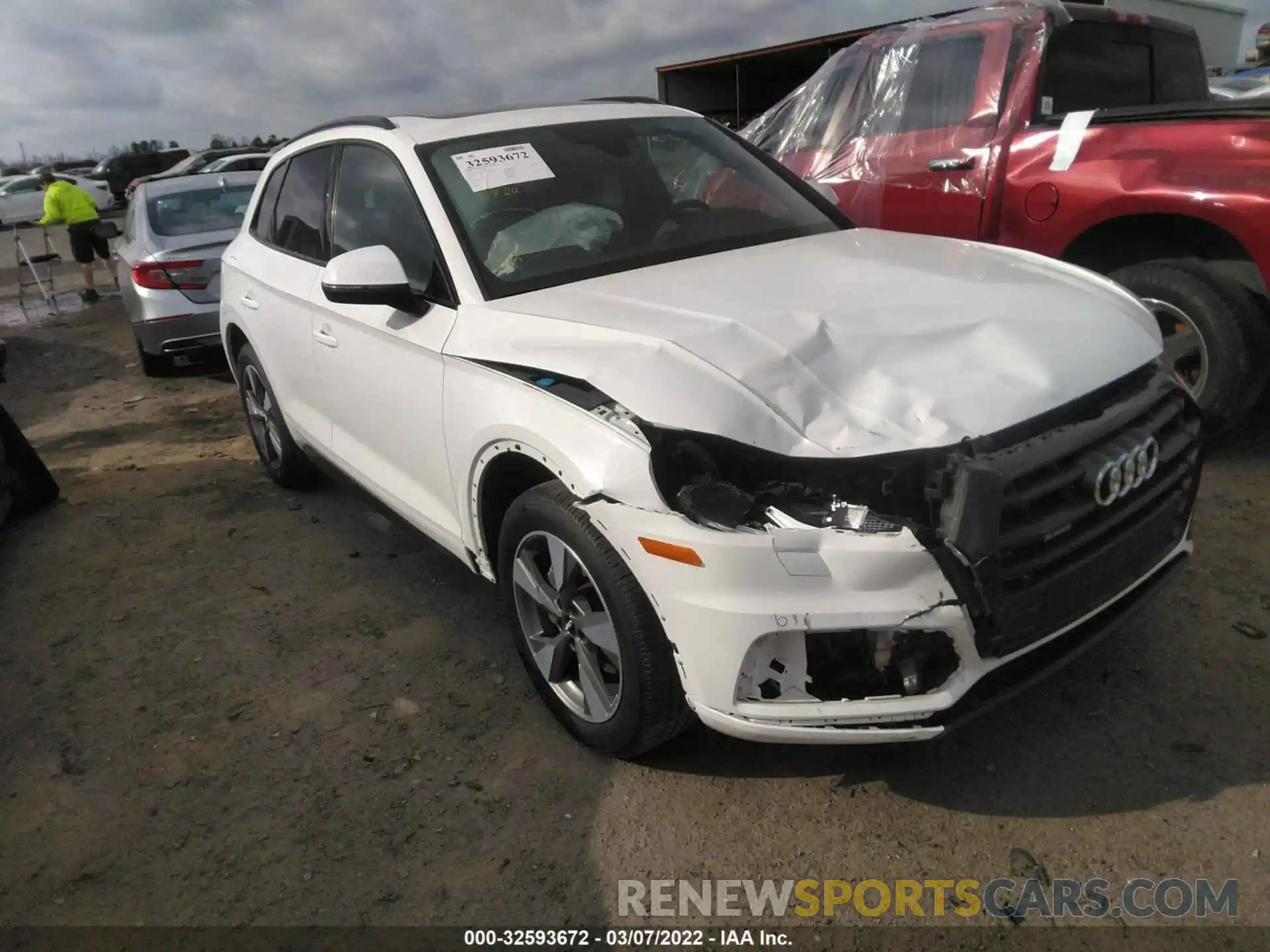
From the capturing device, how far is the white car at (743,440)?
2053 millimetres

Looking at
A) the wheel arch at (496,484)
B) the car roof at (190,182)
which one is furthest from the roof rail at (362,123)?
the car roof at (190,182)

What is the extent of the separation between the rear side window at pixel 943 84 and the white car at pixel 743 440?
187 cm

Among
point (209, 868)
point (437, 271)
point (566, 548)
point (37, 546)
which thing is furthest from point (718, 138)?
point (37, 546)

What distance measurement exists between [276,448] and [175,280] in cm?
300

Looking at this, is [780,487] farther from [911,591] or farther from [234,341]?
[234,341]

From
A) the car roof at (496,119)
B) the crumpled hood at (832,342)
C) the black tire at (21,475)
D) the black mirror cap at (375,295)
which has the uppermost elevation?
the car roof at (496,119)

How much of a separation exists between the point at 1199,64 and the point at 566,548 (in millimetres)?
5197

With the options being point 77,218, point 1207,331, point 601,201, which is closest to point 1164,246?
point 1207,331

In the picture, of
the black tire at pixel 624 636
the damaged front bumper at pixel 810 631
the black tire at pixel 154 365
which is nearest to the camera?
the damaged front bumper at pixel 810 631

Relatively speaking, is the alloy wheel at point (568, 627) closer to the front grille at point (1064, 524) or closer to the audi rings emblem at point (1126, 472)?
the front grille at point (1064, 524)

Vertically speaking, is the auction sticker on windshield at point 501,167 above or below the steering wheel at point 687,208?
above

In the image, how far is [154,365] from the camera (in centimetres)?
793

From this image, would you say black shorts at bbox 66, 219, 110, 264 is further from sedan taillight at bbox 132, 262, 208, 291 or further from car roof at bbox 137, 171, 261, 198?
sedan taillight at bbox 132, 262, 208, 291

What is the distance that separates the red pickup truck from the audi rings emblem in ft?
6.68
